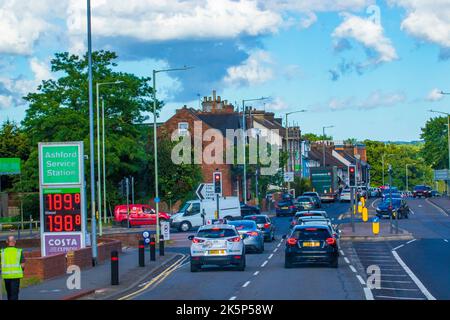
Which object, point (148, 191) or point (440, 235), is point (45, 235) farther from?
point (148, 191)

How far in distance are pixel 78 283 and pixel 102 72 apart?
187 feet

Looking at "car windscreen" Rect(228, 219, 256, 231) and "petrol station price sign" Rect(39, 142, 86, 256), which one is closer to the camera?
"petrol station price sign" Rect(39, 142, 86, 256)

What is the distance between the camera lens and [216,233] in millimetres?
32250

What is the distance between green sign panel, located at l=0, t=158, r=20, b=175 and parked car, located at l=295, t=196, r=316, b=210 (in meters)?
23.3

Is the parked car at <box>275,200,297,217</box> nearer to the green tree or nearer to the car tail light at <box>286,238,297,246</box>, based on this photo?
the car tail light at <box>286,238,297,246</box>

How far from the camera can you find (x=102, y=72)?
8319cm

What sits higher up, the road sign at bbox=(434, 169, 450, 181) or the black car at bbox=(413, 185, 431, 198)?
the road sign at bbox=(434, 169, 450, 181)

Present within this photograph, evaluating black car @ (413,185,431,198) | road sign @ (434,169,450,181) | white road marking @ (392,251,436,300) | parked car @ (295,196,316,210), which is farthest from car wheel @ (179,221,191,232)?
road sign @ (434,169,450,181)

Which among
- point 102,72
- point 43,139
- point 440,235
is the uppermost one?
point 102,72

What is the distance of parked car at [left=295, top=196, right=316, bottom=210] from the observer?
81.8 metres

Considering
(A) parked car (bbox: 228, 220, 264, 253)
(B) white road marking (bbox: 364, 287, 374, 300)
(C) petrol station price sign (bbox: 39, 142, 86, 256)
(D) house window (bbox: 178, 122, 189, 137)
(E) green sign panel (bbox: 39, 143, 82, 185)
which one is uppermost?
(D) house window (bbox: 178, 122, 189, 137)

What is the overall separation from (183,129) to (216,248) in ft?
208
